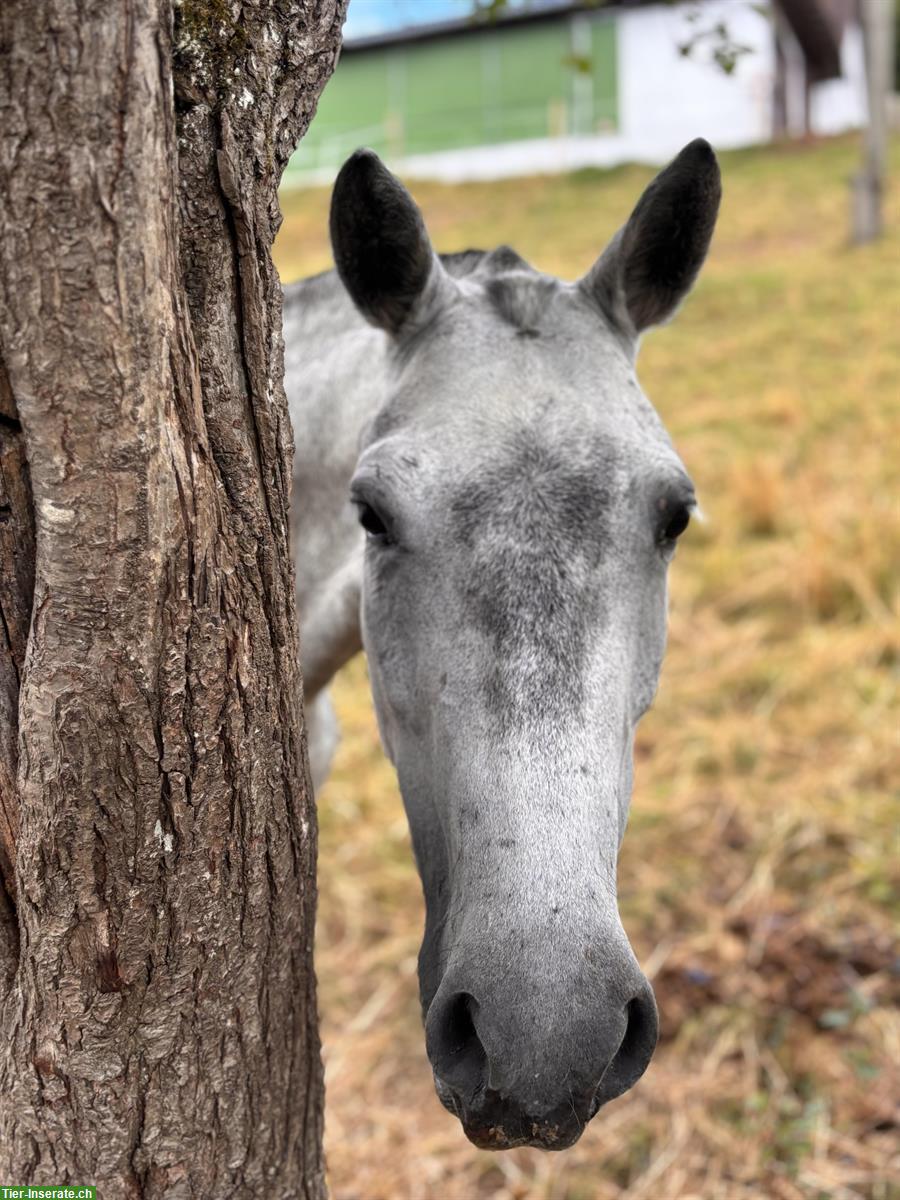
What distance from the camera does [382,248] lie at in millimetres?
2092

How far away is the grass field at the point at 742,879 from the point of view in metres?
3.06

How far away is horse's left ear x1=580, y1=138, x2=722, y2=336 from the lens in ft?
6.48

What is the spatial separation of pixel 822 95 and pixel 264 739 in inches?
1201

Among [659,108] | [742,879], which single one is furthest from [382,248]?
[659,108]

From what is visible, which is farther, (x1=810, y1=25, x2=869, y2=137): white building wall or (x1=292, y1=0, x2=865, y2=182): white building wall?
(x1=810, y1=25, x2=869, y2=137): white building wall

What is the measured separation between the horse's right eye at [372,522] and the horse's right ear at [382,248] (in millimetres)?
528

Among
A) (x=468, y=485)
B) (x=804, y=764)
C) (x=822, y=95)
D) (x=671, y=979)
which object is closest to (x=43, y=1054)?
(x=468, y=485)

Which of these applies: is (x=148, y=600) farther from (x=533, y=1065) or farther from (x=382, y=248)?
(x=382, y=248)

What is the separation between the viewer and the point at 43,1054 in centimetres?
131

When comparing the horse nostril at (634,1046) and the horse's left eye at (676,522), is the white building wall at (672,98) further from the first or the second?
the horse nostril at (634,1046)

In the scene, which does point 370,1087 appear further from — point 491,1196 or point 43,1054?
point 43,1054

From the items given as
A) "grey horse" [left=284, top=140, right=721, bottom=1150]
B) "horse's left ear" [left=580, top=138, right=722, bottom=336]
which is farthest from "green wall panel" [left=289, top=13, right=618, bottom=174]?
"grey horse" [left=284, top=140, right=721, bottom=1150]

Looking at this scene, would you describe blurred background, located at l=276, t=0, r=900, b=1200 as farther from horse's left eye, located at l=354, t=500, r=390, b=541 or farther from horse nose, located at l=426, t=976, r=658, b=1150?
horse nose, located at l=426, t=976, r=658, b=1150

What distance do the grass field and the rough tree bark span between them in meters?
1.94
